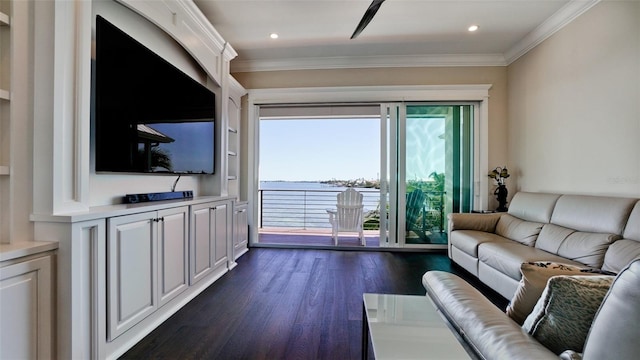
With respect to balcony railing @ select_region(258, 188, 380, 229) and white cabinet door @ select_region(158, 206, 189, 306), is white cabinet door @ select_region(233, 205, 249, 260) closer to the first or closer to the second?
white cabinet door @ select_region(158, 206, 189, 306)

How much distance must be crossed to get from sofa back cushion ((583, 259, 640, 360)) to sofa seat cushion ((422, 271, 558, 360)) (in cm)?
13

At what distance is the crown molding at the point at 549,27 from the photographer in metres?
2.53

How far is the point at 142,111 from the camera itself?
6.24 ft

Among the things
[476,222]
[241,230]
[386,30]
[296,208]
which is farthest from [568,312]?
[296,208]

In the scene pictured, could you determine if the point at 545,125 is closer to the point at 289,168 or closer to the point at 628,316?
the point at 628,316

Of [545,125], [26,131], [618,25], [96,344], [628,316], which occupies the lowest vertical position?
[96,344]

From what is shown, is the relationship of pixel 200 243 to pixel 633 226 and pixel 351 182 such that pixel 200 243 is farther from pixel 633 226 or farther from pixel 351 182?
pixel 351 182

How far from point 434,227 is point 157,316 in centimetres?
350

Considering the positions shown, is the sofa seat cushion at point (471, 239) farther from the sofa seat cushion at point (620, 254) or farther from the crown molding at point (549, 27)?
the crown molding at point (549, 27)

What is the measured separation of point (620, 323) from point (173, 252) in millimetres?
2311

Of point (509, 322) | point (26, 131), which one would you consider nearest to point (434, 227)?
point (509, 322)

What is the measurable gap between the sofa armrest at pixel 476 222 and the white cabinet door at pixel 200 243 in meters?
2.79

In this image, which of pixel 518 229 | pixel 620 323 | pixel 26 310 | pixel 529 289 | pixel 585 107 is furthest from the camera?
pixel 518 229

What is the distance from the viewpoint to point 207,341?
1.68m
